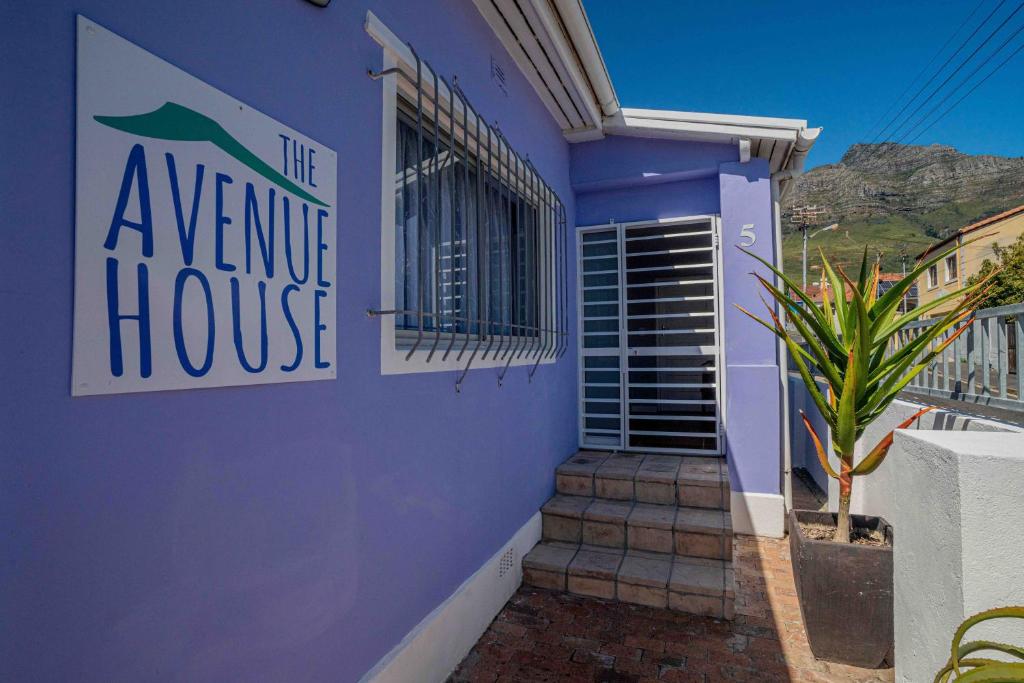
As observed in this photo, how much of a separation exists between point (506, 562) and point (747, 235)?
10.5 ft

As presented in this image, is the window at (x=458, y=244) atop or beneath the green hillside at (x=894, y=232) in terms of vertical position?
beneath

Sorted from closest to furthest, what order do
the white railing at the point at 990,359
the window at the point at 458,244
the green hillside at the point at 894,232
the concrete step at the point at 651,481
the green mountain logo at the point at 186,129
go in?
the green mountain logo at the point at 186,129 < the window at the point at 458,244 < the white railing at the point at 990,359 < the concrete step at the point at 651,481 < the green hillside at the point at 894,232

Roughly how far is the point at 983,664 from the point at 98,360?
1930 millimetres

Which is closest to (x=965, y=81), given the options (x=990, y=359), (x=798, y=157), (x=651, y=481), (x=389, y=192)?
(x=798, y=157)

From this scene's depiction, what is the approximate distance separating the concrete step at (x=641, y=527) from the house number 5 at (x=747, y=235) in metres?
2.17

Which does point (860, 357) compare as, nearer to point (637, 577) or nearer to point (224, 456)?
point (637, 577)

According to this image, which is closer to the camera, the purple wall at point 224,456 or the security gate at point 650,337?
the purple wall at point 224,456

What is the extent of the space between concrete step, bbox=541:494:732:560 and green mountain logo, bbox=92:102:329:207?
2.99 metres

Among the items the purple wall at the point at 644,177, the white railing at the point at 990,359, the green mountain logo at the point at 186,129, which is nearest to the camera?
the green mountain logo at the point at 186,129

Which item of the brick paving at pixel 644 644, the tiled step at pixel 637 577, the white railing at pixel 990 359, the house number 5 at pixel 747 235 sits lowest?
the brick paving at pixel 644 644

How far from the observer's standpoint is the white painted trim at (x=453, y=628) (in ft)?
6.68

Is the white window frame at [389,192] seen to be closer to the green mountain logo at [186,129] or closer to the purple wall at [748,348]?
the green mountain logo at [186,129]

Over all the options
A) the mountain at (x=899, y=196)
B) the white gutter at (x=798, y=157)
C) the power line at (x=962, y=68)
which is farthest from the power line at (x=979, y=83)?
the white gutter at (x=798, y=157)

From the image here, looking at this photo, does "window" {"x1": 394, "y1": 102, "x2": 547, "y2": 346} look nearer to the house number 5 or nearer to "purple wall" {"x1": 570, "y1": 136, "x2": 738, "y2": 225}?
"purple wall" {"x1": 570, "y1": 136, "x2": 738, "y2": 225}
